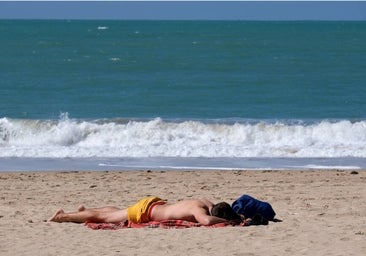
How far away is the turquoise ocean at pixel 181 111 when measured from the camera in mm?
19641

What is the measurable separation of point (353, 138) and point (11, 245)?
14.4m

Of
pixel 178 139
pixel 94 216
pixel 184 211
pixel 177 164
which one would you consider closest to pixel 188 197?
pixel 94 216

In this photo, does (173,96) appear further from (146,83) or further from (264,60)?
(264,60)

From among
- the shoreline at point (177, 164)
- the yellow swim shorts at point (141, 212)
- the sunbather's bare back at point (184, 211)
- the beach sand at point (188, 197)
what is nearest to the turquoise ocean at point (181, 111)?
the shoreline at point (177, 164)

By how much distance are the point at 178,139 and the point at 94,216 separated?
36.5 feet

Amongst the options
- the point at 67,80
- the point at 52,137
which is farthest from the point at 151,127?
the point at 67,80

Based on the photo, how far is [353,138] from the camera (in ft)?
74.6

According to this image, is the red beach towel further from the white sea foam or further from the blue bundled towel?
the white sea foam

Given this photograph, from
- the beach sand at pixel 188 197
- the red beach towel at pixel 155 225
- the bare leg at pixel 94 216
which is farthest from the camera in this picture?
the bare leg at pixel 94 216

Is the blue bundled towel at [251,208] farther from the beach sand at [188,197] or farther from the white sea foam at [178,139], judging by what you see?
the white sea foam at [178,139]

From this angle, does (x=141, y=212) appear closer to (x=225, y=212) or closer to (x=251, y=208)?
(x=225, y=212)

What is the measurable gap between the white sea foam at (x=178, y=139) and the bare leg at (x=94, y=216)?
337 inches

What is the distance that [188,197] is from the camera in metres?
13.7

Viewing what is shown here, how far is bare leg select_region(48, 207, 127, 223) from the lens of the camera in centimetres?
1089
